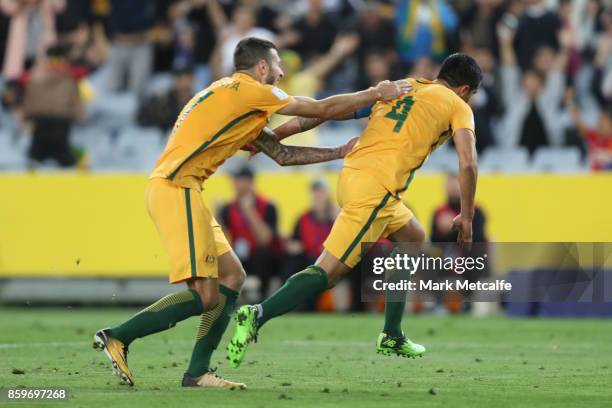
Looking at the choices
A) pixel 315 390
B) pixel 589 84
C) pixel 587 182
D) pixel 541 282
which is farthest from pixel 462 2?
pixel 315 390

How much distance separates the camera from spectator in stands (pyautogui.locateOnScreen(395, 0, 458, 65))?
20453 millimetres

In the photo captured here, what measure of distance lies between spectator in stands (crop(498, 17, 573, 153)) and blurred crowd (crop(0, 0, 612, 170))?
0.02 m

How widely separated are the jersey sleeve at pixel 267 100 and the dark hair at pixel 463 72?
1725 millimetres

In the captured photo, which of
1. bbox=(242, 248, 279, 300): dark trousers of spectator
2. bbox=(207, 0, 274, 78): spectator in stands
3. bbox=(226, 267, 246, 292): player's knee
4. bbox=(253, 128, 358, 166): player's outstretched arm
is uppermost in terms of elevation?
bbox=(207, 0, 274, 78): spectator in stands

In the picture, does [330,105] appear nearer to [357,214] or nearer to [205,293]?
[357,214]

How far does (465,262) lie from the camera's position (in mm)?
14562

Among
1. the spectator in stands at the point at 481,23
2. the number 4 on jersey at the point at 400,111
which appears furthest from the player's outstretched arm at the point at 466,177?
the spectator in stands at the point at 481,23

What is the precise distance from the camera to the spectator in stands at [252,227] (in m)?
18.1

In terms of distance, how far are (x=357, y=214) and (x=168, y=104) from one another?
428 inches

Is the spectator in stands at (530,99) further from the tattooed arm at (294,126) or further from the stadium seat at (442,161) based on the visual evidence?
the tattooed arm at (294,126)

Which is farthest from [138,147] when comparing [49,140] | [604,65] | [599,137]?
[604,65]

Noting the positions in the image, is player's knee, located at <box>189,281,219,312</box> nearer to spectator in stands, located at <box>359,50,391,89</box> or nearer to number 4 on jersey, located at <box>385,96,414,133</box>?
number 4 on jersey, located at <box>385,96,414,133</box>

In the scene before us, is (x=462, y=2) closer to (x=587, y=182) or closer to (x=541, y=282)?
(x=587, y=182)

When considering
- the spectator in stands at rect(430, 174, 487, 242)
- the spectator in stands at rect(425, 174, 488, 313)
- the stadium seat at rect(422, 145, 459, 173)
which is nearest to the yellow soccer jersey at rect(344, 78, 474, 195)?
the spectator in stands at rect(425, 174, 488, 313)
